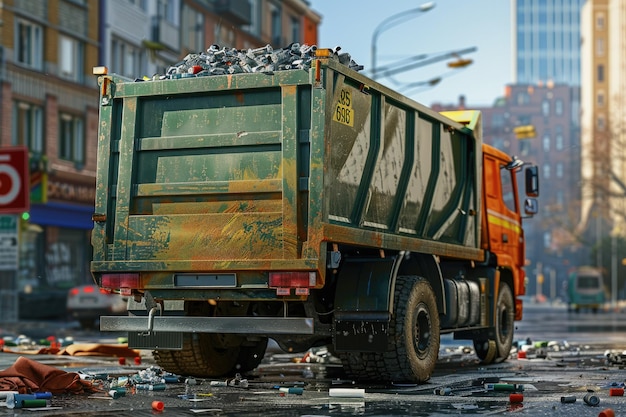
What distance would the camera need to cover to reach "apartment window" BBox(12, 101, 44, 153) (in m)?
36.1

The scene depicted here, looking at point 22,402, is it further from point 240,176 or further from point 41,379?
point 240,176

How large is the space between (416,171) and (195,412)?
425cm

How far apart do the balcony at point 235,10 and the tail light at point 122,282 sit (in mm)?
41215

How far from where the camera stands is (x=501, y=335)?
15.2m

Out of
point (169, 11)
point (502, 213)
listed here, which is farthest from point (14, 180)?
point (169, 11)

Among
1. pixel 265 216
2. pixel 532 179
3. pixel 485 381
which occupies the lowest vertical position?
pixel 485 381

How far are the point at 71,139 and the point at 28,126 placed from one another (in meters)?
2.41

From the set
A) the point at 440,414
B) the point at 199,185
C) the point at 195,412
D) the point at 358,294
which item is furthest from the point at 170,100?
the point at 440,414

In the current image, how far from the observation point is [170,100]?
10.6m

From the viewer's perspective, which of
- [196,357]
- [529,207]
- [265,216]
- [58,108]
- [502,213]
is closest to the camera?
[265,216]

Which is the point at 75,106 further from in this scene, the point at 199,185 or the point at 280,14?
the point at 199,185

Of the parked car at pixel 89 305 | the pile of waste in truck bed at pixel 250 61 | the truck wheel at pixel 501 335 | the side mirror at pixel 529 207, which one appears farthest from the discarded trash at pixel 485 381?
the parked car at pixel 89 305

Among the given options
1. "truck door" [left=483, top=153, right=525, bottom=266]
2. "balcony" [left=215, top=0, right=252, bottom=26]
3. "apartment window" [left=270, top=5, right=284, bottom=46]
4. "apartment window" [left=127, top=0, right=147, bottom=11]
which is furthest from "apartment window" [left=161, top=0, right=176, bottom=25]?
"truck door" [left=483, top=153, right=525, bottom=266]

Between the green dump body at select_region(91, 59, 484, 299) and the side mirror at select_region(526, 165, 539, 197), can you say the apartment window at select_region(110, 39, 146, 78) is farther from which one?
the green dump body at select_region(91, 59, 484, 299)
